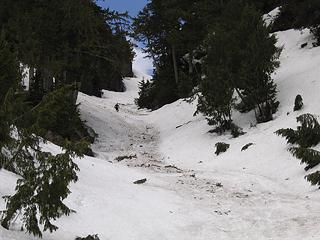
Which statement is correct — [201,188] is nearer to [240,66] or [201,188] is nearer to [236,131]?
[236,131]

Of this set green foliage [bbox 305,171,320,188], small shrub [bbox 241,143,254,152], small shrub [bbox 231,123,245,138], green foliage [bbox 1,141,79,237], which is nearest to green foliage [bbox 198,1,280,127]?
small shrub [bbox 231,123,245,138]

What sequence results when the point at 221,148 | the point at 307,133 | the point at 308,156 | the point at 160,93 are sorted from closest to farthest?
the point at 308,156
the point at 307,133
the point at 221,148
the point at 160,93

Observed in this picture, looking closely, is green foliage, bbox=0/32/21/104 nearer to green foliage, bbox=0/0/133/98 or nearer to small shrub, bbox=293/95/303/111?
green foliage, bbox=0/0/133/98

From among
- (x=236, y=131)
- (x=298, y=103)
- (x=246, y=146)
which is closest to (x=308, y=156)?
(x=246, y=146)

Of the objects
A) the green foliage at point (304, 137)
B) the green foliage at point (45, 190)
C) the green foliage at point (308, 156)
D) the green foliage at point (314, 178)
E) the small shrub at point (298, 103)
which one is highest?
the small shrub at point (298, 103)

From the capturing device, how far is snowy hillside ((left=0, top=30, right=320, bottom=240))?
922cm

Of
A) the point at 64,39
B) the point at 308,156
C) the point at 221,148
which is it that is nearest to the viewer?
the point at 308,156

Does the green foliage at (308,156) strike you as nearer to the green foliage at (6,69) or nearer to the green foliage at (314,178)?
the green foliage at (314,178)

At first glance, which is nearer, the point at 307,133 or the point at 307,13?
the point at 307,133

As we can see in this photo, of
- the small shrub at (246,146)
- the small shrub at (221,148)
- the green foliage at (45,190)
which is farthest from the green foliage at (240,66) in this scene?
the green foliage at (45,190)

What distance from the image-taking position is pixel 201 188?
1359cm

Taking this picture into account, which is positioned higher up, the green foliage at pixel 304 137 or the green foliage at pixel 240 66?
the green foliage at pixel 240 66

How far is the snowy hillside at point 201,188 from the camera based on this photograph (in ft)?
30.2

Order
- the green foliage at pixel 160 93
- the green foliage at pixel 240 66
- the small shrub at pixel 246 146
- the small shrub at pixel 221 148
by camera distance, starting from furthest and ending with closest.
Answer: the green foliage at pixel 160 93
the green foliage at pixel 240 66
the small shrub at pixel 221 148
the small shrub at pixel 246 146
